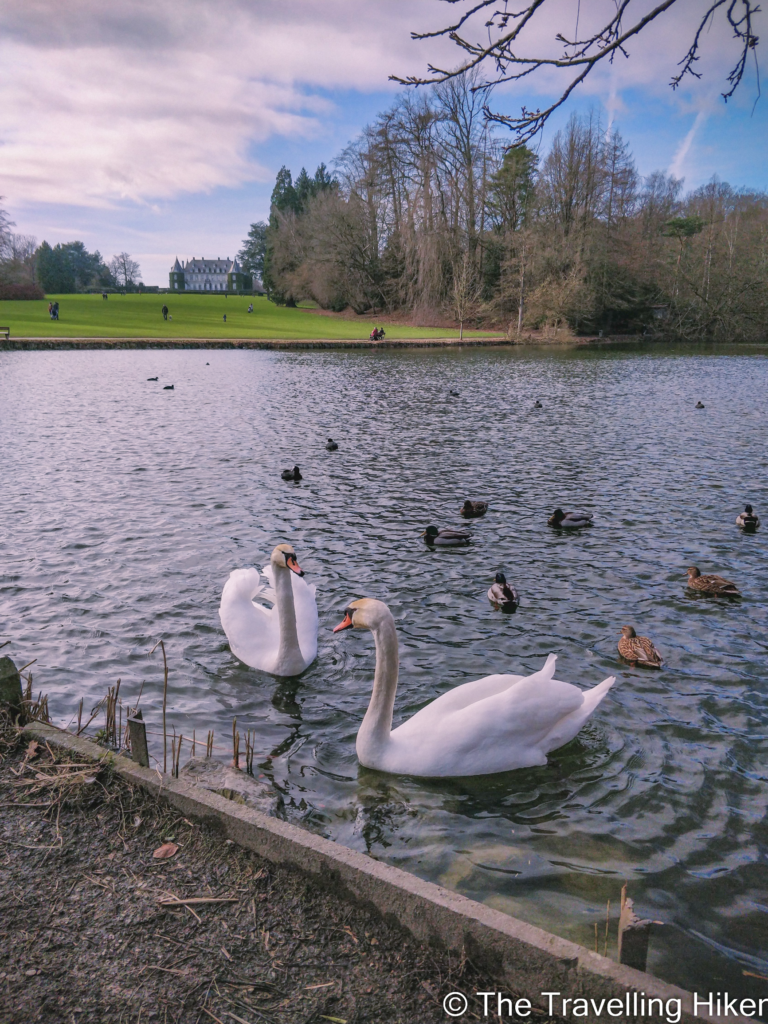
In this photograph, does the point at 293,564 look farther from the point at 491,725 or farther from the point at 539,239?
the point at 539,239

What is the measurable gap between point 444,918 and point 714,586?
19.6 feet

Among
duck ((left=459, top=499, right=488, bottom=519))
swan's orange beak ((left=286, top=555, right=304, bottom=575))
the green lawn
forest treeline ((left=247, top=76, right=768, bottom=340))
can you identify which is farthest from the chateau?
swan's orange beak ((left=286, top=555, right=304, bottom=575))

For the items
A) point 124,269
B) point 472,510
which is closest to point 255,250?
point 124,269

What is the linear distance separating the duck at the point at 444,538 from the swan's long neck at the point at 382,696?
4.83 m

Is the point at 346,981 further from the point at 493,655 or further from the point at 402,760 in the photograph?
the point at 493,655

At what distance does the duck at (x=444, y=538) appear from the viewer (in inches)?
383

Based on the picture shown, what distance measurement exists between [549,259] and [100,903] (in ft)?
194

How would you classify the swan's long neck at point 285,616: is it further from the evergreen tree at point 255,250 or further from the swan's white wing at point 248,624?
the evergreen tree at point 255,250

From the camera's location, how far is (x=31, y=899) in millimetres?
3102

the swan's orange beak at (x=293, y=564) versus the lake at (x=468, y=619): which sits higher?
the swan's orange beak at (x=293, y=564)

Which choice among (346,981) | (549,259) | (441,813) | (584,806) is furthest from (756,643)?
(549,259)

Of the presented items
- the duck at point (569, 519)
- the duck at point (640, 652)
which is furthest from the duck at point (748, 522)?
the duck at point (640, 652)

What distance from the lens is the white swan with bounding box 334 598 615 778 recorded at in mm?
4762

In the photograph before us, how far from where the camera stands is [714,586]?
7750 millimetres
